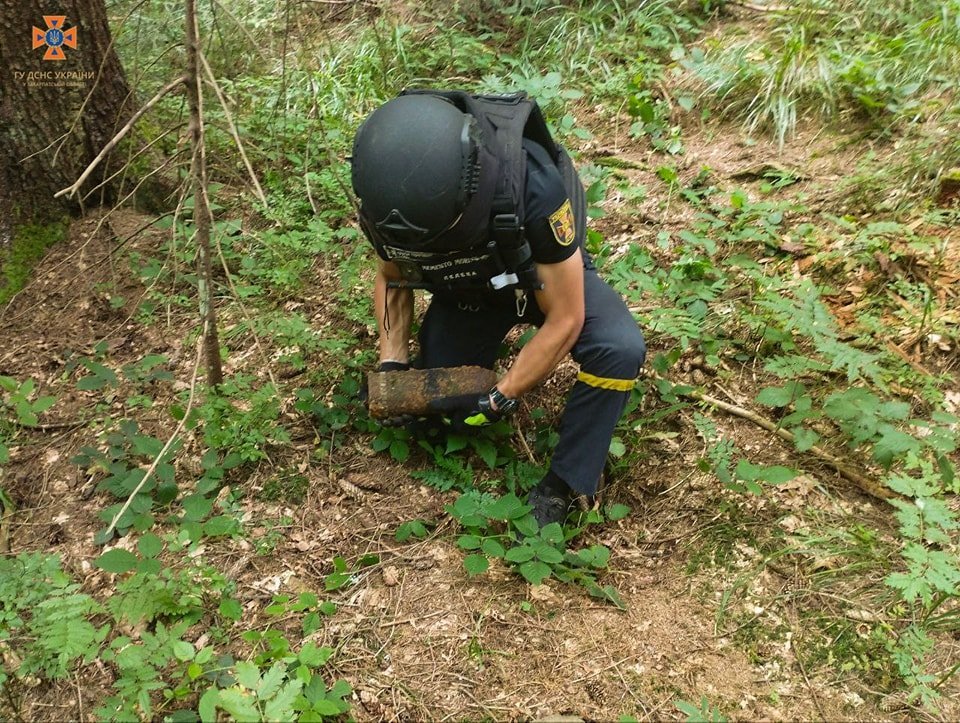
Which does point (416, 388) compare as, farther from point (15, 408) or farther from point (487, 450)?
point (15, 408)

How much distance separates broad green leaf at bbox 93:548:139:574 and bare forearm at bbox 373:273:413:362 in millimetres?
1216

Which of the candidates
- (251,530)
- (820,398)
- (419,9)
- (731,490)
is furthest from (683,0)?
(251,530)

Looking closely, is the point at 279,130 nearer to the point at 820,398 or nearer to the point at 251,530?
the point at 251,530

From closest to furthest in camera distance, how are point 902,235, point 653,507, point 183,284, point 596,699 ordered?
point 596,699 < point 653,507 < point 902,235 < point 183,284

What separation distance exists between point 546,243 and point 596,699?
146 centimetres

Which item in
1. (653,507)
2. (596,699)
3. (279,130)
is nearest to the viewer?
(596,699)

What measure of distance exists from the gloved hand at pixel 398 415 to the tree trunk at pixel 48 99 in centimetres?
164

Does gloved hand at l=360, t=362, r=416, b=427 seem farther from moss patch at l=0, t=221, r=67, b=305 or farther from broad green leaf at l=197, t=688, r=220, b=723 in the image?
moss patch at l=0, t=221, r=67, b=305

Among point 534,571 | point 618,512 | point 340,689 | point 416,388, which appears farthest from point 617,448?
point 340,689

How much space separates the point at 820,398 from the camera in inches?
110

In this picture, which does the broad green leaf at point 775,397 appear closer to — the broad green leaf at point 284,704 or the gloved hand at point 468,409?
the gloved hand at point 468,409

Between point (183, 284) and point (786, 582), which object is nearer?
point (786, 582)

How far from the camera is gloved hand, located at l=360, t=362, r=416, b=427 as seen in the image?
9.01ft

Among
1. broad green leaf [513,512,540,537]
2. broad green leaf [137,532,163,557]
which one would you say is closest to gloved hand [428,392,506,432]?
broad green leaf [513,512,540,537]
